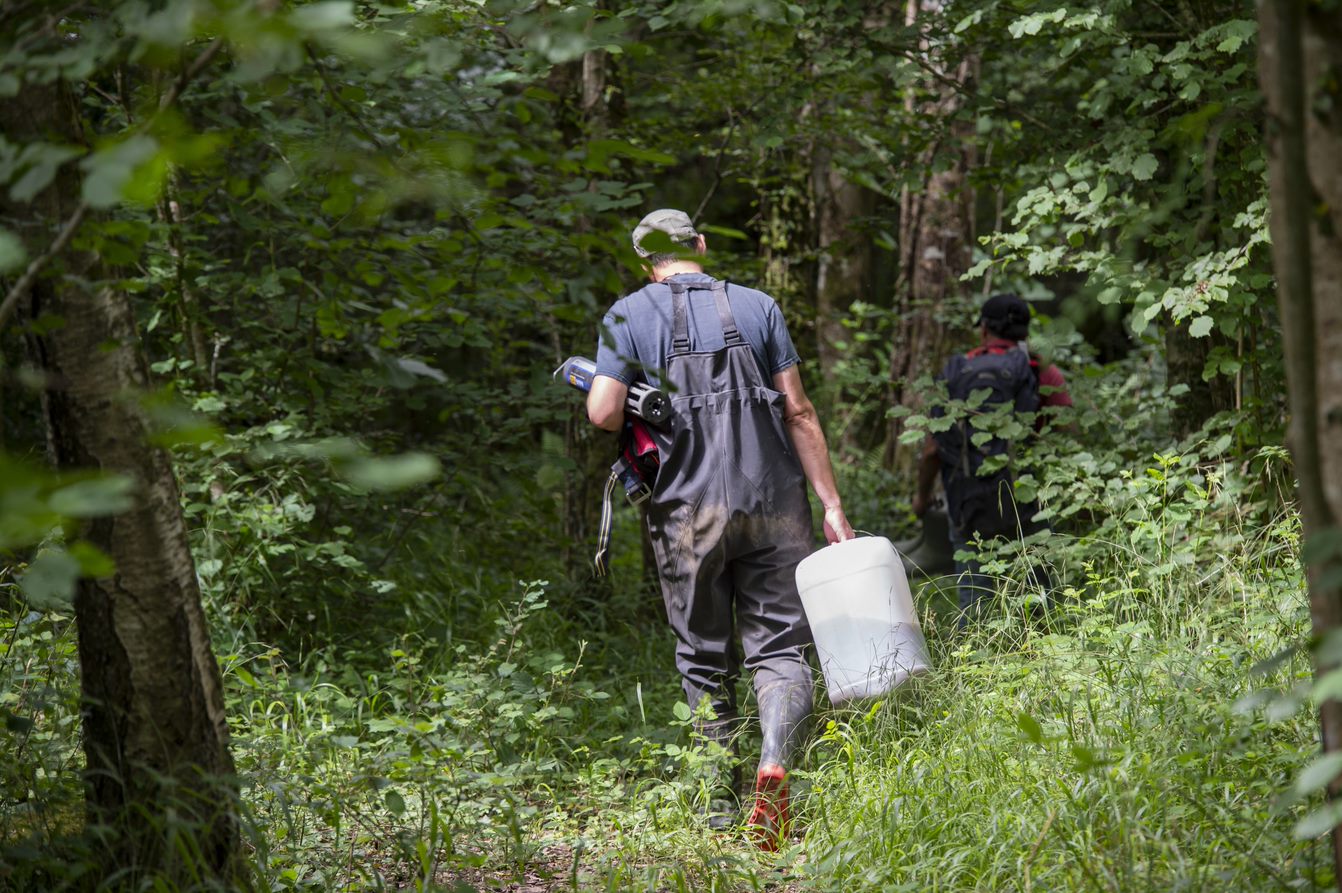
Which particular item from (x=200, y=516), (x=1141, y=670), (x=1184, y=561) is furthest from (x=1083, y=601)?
(x=200, y=516)

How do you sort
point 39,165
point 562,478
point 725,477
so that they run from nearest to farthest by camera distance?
point 39,165 → point 725,477 → point 562,478

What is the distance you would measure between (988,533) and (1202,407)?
117cm

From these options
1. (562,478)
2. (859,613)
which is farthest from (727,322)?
(562,478)

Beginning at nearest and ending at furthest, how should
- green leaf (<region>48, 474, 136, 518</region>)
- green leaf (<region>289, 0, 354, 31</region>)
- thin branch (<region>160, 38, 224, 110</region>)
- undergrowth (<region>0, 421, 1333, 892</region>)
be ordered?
1. green leaf (<region>48, 474, 136, 518</region>)
2. green leaf (<region>289, 0, 354, 31</region>)
3. thin branch (<region>160, 38, 224, 110</region>)
4. undergrowth (<region>0, 421, 1333, 892</region>)

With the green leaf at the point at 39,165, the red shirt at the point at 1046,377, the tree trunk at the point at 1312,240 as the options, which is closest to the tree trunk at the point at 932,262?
the red shirt at the point at 1046,377

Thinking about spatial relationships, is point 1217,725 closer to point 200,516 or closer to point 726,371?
point 726,371

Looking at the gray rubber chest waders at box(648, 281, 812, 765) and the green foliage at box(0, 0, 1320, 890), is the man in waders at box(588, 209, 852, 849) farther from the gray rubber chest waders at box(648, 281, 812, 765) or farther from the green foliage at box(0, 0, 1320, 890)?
the green foliage at box(0, 0, 1320, 890)

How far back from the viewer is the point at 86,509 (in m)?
1.47

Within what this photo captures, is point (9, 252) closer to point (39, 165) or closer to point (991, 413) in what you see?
point (39, 165)

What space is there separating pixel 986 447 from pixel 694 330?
1.92 metres

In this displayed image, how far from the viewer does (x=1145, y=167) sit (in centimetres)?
453

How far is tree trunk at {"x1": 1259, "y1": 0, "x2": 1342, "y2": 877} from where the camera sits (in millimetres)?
1697

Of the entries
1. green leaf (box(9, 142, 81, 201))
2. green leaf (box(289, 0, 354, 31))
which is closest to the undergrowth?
green leaf (box(9, 142, 81, 201))

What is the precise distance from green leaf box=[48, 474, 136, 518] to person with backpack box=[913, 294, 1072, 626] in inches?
160
